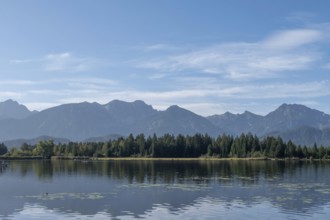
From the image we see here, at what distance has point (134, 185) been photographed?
347ft

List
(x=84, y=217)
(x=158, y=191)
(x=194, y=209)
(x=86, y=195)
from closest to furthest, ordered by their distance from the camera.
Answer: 1. (x=84, y=217)
2. (x=194, y=209)
3. (x=86, y=195)
4. (x=158, y=191)

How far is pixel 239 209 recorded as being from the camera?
69938 mm

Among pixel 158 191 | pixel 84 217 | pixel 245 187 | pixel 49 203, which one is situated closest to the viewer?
pixel 84 217

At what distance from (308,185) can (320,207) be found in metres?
32.6

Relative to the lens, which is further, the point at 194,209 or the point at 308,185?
the point at 308,185

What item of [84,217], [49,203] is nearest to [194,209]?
[84,217]

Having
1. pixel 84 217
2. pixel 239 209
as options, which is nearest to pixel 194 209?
pixel 239 209

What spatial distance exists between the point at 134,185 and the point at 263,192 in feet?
95.5

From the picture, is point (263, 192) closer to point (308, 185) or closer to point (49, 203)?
point (308, 185)

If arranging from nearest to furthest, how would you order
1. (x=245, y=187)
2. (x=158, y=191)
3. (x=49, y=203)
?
(x=49, y=203) → (x=158, y=191) → (x=245, y=187)

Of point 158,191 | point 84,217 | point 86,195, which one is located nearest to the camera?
point 84,217

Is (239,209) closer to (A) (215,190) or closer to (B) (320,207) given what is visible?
(B) (320,207)

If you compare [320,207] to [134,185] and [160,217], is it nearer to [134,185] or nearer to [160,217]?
[160,217]

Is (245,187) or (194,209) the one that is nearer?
(194,209)
